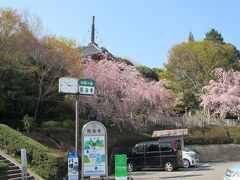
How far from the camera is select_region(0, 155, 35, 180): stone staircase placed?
2046 cm

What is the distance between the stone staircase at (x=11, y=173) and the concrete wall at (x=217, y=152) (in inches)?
773

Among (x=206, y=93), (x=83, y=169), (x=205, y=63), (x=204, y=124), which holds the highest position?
(x=205, y=63)

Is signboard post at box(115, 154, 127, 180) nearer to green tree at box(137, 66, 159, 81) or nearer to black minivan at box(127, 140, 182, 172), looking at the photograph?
black minivan at box(127, 140, 182, 172)

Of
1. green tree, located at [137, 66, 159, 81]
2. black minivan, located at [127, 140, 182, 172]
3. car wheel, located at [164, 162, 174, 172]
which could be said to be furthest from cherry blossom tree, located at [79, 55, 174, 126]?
green tree, located at [137, 66, 159, 81]

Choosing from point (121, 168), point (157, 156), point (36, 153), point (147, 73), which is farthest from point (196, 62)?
point (121, 168)

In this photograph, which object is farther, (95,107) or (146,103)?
(146,103)

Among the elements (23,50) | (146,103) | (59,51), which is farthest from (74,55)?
(146,103)

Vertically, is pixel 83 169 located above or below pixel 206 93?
below

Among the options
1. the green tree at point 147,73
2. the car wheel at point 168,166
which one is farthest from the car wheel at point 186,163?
the green tree at point 147,73

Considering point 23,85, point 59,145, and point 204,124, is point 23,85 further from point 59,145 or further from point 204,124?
point 204,124

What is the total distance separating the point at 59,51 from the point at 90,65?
5.75m

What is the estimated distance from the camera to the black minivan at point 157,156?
26609mm

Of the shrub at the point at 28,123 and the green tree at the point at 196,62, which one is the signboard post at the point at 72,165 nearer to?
the shrub at the point at 28,123

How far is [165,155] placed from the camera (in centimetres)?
2673
